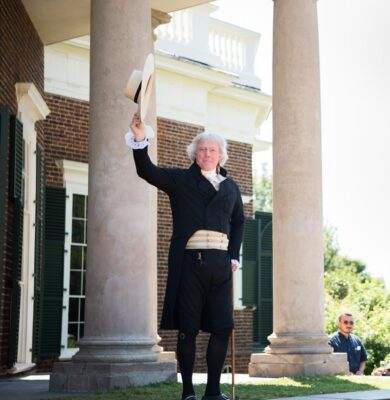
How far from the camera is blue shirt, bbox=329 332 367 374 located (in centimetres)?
1427

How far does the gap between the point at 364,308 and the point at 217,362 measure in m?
34.0

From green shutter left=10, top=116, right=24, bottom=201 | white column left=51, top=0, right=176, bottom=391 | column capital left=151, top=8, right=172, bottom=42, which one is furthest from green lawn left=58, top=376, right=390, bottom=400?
column capital left=151, top=8, right=172, bottom=42

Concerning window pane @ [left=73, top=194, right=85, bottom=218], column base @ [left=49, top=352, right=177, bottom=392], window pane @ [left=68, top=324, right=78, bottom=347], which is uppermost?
window pane @ [left=73, top=194, right=85, bottom=218]

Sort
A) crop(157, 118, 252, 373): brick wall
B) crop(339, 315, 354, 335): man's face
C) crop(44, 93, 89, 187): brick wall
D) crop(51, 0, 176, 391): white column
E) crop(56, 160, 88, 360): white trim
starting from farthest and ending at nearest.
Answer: crop(157, 118, 252, 373): brick wall < crop(44, 93, 89, 187): brick wall < crop(56, 160, 88, 360): white trim < crop(339, 315, 354, 335): man's face < crop(51, 0, 176, 391): white column

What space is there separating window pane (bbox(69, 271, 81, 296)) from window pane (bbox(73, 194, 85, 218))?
43.2 inches

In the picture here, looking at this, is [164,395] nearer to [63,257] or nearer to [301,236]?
[301,236]

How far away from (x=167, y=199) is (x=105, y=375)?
33.3 ft

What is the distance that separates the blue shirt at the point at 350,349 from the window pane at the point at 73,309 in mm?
5382

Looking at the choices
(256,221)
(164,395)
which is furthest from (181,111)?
(164,395)

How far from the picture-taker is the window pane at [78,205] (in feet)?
58.3

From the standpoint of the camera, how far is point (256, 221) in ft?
70.4

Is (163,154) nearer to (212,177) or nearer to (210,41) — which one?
(210,41)

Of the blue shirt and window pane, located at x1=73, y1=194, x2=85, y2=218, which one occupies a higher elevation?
window pane, located at x1=73, y1=194, x2=85, y2=218

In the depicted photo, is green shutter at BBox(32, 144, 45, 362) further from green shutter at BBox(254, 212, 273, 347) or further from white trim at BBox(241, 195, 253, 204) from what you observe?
green shutter at BBox(254, 212, 273, 347)
